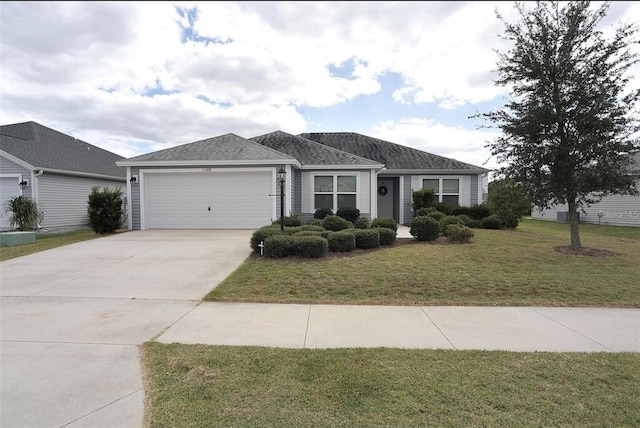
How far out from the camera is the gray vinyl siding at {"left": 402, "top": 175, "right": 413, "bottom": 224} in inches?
670

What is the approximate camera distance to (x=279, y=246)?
25.5ft

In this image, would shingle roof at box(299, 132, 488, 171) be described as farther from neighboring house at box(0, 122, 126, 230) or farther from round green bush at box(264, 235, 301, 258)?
neighboring house at box(0, 122, 126, 230)

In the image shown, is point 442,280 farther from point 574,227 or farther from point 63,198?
point 63,198

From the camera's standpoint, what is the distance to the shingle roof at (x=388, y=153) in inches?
675

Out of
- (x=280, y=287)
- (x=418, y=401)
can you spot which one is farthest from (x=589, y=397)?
(x=280, y=287)

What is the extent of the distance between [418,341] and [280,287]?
2738mm

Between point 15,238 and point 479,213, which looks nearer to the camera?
point 15,238

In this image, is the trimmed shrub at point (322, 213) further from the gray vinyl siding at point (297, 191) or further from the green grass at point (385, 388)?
the green grass at point (385, 388)

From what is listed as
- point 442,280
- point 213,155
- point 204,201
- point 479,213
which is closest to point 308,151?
point 213,155

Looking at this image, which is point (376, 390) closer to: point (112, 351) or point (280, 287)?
point (112, 351)

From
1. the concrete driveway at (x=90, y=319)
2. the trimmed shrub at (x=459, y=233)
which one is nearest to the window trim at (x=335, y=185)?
the trimmed shrub at (x=459, y=233)

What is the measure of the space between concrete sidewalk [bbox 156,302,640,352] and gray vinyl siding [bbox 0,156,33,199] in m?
14.0

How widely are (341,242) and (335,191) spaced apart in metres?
6.62

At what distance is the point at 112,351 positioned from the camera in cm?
354
